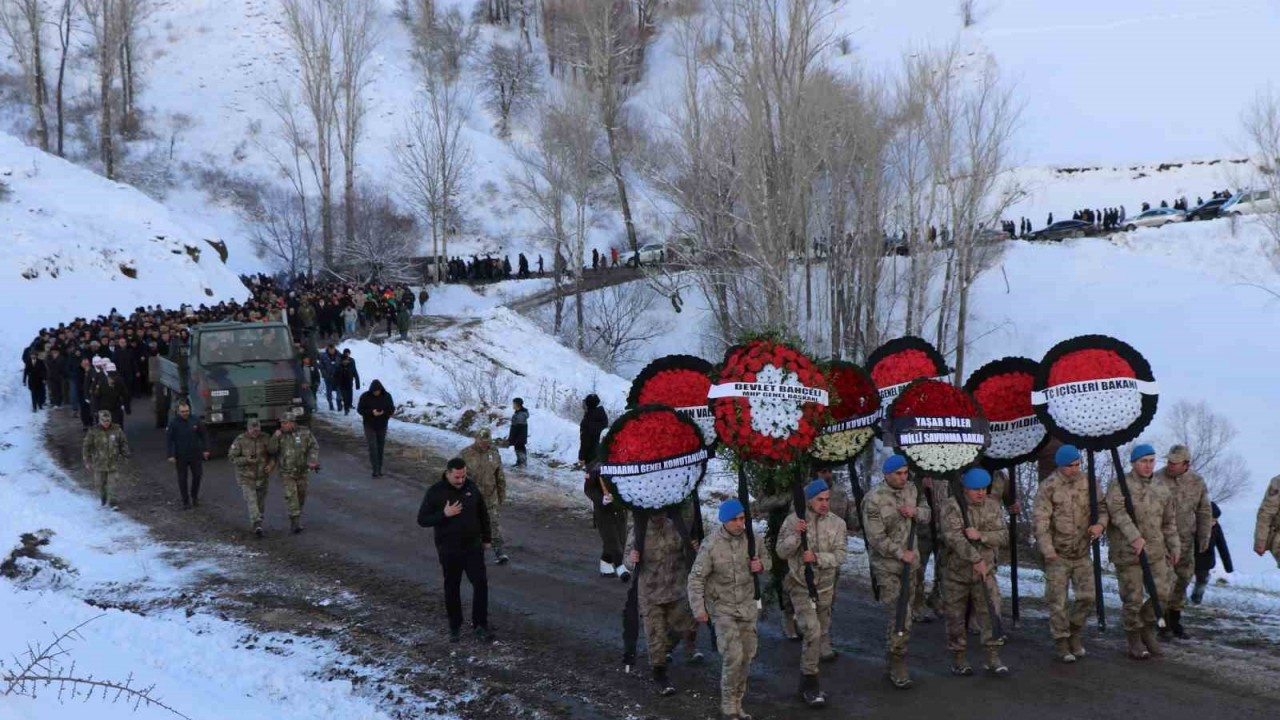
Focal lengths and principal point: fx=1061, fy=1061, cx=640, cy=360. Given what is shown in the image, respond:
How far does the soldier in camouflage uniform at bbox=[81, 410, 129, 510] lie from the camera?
1487 cm

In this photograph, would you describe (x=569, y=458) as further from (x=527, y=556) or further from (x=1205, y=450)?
(x=1205, y=450)

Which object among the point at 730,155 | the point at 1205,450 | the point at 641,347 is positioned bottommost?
the point at 1205,450

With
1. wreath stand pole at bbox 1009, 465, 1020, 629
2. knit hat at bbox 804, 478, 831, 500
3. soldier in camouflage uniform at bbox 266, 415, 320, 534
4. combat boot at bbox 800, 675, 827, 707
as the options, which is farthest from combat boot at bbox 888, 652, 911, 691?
soldier in camouflage uniform at bbox 266, 415, 320, 534

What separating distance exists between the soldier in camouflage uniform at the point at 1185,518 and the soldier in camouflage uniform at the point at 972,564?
1.72 meters

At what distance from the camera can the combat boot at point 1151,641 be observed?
849 cm

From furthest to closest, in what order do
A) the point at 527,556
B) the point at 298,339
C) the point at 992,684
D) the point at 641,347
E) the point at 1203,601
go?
the point at 641,347 → the point at 298,339 → the point at 527,556 → the point at 1203,601 → the point at 992,684

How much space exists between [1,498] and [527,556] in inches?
327

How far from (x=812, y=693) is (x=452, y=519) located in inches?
139

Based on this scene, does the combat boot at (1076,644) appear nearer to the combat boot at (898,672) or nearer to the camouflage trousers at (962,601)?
the camouflage trousers at (962,601)

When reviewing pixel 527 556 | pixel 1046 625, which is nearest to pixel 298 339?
pixel 527 556

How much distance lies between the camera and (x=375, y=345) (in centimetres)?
3061

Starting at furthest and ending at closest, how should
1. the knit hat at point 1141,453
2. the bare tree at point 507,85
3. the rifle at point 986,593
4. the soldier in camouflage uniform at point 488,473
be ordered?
1. the bare tree at point 507,85
2. the soldier in camouflage uniform at point 488,473
3. the knit hat at point 1141,453
4. the rifle at point 986,593

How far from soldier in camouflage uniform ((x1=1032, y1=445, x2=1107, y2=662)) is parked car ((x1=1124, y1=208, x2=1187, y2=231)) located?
42481mm

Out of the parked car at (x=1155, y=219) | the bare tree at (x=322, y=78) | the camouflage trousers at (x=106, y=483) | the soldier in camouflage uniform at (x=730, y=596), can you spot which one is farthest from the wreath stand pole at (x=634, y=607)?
the parked car at (x=1155, y=219)
